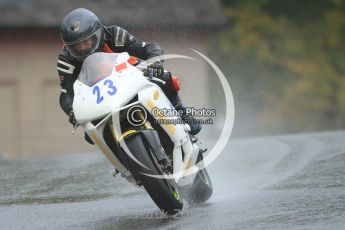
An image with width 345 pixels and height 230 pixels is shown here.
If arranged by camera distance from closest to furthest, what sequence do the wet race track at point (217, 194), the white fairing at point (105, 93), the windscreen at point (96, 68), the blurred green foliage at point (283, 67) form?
the white fairing at point (105, 93) < the wet race track at point (217, 194) < the windscreen at point (96, 68) < the blurred green foliage at point (283, 67)

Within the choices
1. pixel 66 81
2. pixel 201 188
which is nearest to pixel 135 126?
pixel 66 81

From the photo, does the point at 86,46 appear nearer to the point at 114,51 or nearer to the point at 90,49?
the point at 90,49

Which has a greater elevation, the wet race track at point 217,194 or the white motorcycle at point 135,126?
the white motorcycle at point 135,126

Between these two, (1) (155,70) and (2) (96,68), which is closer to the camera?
(2) (96,68)

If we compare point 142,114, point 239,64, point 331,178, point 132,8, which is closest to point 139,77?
point 142,114

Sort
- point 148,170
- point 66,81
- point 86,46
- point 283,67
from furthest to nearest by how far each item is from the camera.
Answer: point 283,67 < point 66,81 < point 86,46 < point 148,170

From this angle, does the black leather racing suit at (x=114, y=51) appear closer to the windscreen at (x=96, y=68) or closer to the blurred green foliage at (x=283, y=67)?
the windscreen at (x=96, y=68)

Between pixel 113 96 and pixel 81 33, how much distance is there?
0.67m

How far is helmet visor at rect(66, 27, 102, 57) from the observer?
24.7 feet

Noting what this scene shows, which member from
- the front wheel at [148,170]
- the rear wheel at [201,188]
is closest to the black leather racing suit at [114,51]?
the rear wheel at [201,188]

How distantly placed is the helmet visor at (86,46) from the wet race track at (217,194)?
1.42 m

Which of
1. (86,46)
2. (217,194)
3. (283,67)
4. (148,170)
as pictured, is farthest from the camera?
(283,67)

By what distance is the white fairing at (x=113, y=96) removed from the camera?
7.16m

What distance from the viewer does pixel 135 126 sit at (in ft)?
23.4
